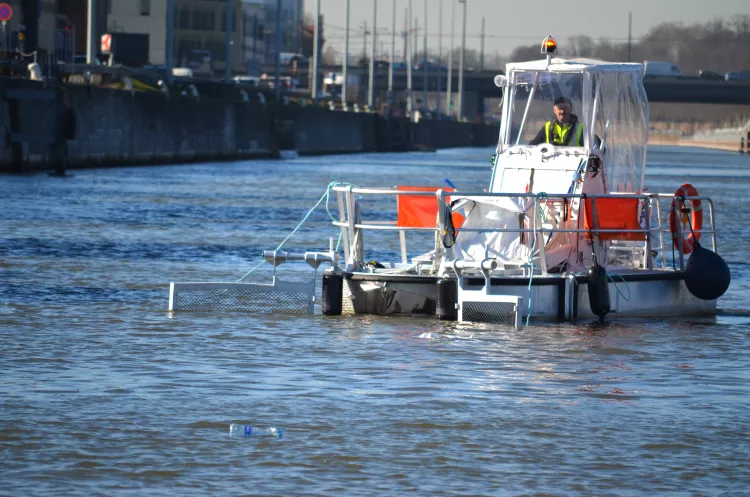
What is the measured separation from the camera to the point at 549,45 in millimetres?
17312

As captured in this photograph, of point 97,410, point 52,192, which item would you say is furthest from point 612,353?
point 52,192

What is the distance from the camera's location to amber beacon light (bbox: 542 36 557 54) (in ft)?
56.8

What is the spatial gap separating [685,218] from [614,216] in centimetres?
136

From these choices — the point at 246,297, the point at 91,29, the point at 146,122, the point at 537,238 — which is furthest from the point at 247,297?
the point at 91,29

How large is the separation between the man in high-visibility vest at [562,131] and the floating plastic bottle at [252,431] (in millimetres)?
7981

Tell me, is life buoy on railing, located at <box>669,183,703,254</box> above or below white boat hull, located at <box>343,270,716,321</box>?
above

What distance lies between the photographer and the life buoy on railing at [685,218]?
17.0 metres

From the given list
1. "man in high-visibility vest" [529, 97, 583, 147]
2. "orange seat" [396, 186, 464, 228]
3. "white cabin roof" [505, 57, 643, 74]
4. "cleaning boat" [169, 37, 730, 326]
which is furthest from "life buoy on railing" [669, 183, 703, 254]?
"orange seat" [396, 186, 464, 228]

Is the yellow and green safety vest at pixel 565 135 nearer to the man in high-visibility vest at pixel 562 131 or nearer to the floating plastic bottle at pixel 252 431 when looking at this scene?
the man in high-visibility vest at pixel 562 131

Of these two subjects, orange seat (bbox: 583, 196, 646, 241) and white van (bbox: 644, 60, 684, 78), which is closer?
orange seat (bbox: 583, 196, 646, 241)

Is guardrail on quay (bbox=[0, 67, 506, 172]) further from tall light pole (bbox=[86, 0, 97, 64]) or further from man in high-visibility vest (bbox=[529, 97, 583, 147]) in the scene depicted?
man in high-visibility vest (bbox=[529, 97, 583, 147])

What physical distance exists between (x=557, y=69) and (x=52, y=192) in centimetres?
2348

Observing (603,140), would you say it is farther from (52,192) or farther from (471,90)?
(471,90)

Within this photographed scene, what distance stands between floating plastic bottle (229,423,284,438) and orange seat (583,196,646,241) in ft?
22.9
